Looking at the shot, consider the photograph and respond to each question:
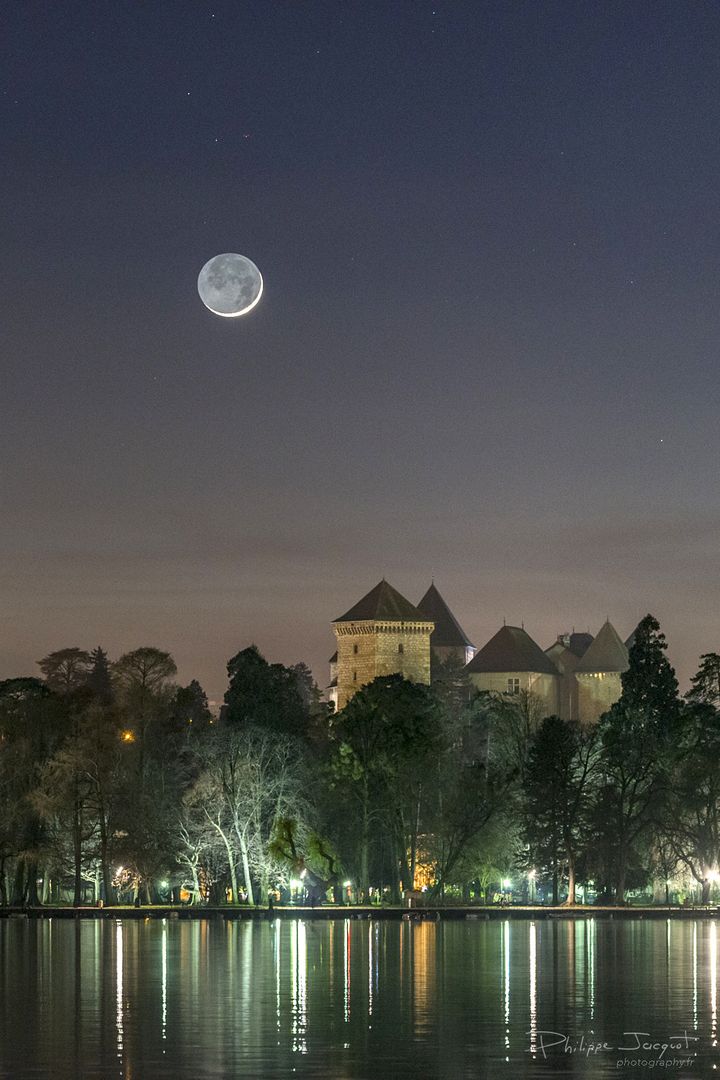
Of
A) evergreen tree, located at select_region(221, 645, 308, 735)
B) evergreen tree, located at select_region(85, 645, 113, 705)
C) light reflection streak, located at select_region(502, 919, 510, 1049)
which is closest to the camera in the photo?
light reflection streak, located at select_region(502, 919, 510, 1049)

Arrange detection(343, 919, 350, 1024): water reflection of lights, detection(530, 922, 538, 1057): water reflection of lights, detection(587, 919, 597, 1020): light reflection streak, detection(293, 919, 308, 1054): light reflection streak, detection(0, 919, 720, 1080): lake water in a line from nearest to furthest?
detection(0, 919, 720, 1080): lake water → detection(293, 919, 308, 1054): light reflection streak → detection(530, 922, 538, 1057): water reflection of lights → detection(343, 919, 350, 1024): water reflection of lights → detection(587, 919, 597, 1020): light reflection streak

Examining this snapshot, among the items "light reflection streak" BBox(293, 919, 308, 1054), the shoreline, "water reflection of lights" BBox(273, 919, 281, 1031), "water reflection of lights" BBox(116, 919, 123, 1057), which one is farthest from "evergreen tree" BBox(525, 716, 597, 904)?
"water reflection of lights" BBox(116, 919, 123, 1057)

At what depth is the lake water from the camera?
28.2 m

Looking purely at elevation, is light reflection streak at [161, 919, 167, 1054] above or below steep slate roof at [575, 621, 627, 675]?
below

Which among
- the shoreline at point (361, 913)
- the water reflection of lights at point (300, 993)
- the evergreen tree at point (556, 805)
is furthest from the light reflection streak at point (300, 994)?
the evergreen tree at point (556, 805)

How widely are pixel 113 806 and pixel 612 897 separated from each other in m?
29.5

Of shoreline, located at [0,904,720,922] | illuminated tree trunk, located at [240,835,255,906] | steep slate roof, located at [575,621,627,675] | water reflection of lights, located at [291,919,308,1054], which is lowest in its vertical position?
shoreline, located at [0,904,720,922]

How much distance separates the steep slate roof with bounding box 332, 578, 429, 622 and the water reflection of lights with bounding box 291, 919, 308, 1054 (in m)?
112

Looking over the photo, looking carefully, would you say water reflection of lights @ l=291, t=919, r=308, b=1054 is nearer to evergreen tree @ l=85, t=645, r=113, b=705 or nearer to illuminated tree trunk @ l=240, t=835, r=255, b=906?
illuminated tree trunk @ l=240, t=835, r=255, b=906

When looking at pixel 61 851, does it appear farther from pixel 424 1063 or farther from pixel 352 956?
pixel 424 1063

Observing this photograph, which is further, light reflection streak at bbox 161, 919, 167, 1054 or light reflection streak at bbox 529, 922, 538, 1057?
light reflection streak at bbox 161, 919, 167, 1054

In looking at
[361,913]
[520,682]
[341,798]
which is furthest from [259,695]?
[520,682]

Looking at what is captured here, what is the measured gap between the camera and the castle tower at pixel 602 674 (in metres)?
196

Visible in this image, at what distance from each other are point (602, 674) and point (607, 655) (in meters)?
2.12
